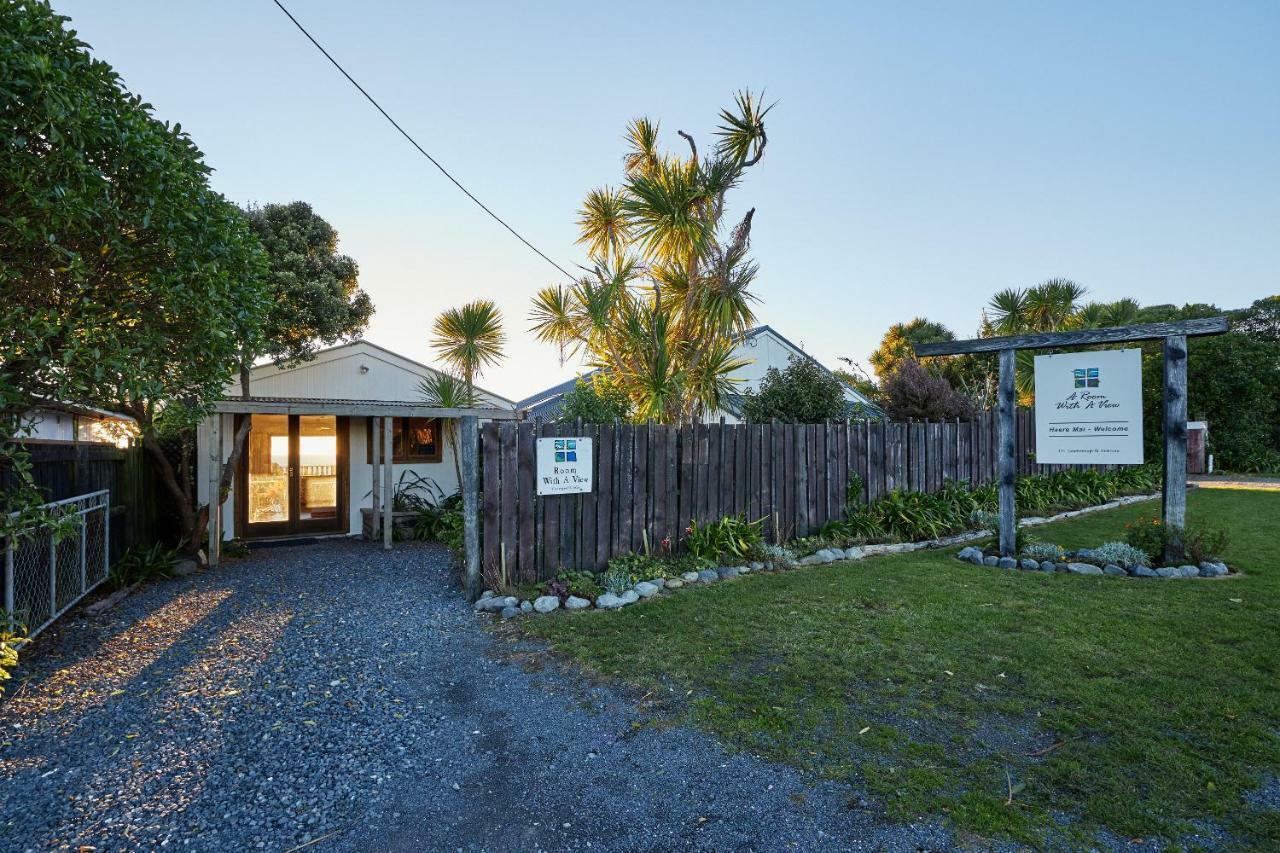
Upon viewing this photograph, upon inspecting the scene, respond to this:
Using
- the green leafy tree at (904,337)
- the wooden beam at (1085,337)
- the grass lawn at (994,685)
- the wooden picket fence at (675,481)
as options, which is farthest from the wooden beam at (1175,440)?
the green leafy tree at (904,337)

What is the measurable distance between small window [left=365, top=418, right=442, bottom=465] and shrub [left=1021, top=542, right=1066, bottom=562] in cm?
922

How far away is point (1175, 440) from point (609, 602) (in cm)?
587

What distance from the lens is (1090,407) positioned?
20.9 feet

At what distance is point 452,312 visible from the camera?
37.8 ft

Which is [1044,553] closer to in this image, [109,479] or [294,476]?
[109,479]

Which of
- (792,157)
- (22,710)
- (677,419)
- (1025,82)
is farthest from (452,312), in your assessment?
(1025,82)

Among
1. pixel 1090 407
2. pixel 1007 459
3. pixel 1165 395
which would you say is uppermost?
pixel 1165 395

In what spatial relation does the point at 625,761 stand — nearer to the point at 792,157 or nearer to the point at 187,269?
the point at 187,269

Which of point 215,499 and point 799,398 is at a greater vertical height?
point 799,398

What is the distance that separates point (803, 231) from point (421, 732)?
398 inches

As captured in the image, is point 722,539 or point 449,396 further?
point 449,396

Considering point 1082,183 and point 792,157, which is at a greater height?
point 792,157

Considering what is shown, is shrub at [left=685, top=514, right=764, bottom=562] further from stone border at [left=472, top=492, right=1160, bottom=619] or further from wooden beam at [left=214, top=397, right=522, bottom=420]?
wooden beam at [left=214, top=397, right=522, bottom=420]

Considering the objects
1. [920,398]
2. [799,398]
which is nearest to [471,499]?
[799,398]
